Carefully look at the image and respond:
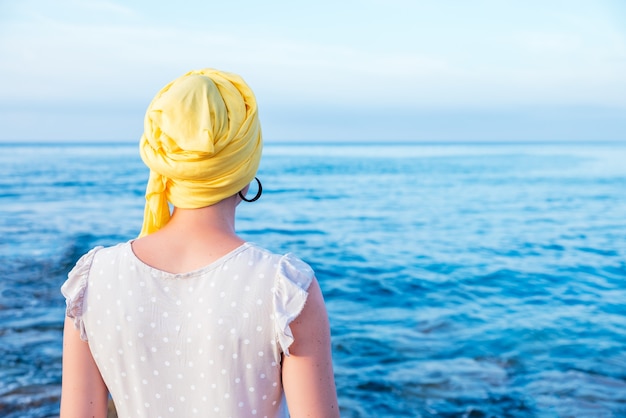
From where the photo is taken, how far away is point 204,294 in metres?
1.55

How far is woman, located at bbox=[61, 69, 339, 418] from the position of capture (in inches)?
60.3

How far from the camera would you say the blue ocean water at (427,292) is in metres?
5.84

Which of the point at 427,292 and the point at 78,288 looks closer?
the point at 78,288

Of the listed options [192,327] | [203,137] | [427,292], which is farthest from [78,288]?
[427,292]

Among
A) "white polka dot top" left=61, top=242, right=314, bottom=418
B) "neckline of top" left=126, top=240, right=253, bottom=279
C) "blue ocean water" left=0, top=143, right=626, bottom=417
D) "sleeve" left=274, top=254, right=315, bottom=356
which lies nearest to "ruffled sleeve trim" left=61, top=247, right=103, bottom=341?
"white polka dot top" left=61, top=242, right=314, bottom=418

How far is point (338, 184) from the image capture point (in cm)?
3005

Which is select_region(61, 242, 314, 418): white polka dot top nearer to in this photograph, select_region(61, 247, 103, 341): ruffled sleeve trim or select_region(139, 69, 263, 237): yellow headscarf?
select_region(61, 247, 103, 341): ruffled sleeve trim

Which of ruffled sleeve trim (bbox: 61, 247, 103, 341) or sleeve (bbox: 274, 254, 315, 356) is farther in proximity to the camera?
ruffled sleeve trim (bbox: 61, 247, 103, 341)

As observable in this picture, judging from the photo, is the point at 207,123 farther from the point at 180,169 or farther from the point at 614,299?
the point at 614,299

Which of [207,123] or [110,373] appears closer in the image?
[207,123]

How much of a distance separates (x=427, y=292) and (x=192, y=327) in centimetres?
827

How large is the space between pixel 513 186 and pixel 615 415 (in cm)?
2347

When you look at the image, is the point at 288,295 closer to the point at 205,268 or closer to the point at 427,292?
the point at 205,268

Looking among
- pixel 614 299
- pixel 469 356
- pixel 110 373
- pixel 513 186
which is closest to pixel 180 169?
pixel 110 373
